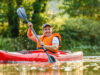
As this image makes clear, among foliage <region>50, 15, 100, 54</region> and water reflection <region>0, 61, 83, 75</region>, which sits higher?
foliage <region>50, 15, 100, 54</region>

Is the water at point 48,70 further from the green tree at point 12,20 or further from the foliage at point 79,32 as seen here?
the foliage at point 79,32

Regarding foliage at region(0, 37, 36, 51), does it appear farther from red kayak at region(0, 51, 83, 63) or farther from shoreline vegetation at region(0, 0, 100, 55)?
red kayak at region(0, 51, 83, 63)

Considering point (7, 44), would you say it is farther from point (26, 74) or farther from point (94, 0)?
point (26, 74)

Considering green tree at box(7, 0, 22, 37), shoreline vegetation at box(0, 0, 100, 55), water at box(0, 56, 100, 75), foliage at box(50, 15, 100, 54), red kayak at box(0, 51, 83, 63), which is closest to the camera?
water at box(0, 56, 100, 75)

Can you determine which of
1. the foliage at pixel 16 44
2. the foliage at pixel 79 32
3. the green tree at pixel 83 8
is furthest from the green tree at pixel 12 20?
the green tree at pixel 83 8

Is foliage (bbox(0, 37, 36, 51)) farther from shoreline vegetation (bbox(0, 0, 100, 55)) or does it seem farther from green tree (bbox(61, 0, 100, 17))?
green tree (bbox(61, 0, 100, 17))

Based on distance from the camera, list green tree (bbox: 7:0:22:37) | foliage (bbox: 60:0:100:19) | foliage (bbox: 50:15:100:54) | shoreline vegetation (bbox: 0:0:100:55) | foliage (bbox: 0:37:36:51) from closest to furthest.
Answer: foliage (bbox: 0:37:36:51), shoreline vegetation (bbox: 0:0:100:55), green tree (bbox: 7:0:22:37), foliage (bbox: 50:15:100:54), foliage (bbox: 60:0:100:19)

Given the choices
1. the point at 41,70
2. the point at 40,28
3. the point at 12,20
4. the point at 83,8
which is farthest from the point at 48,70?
the point at 83,8

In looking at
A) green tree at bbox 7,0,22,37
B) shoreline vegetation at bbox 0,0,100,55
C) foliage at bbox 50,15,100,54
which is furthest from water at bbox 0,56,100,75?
foliage at bbox 50,15,100,54

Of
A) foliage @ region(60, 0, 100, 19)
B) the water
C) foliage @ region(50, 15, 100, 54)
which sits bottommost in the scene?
the water

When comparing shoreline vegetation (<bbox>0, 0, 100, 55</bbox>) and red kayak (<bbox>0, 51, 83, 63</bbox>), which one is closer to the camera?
red kayak (<bbox>0, 51, 83, 63</bbox>)

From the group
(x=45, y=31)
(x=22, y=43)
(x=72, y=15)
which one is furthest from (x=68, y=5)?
(x=45, y=31)

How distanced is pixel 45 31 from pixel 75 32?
7956mm

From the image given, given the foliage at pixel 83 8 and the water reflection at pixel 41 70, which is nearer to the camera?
the water reflection at pixel 41 70
